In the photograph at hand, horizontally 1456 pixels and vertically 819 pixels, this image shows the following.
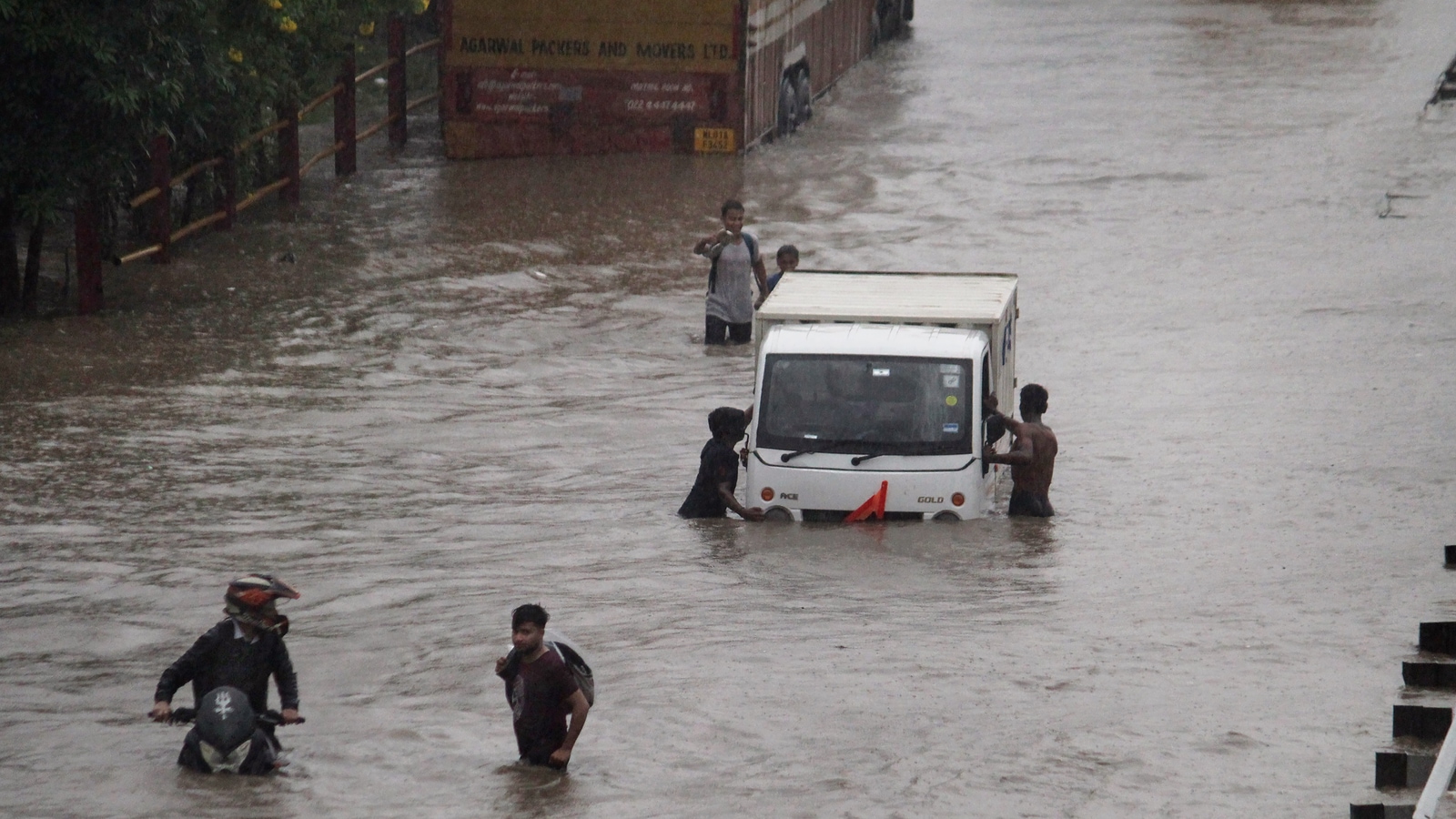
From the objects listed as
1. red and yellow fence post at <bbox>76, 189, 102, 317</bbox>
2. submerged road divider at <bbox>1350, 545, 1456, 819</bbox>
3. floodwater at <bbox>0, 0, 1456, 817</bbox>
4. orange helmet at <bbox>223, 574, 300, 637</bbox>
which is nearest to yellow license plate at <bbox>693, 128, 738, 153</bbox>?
floodwater at <bbox>0, 0, 1456, 817</bbox>

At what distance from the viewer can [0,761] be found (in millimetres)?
8961

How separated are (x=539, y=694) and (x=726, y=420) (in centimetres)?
482

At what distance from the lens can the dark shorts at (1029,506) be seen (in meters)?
13.4

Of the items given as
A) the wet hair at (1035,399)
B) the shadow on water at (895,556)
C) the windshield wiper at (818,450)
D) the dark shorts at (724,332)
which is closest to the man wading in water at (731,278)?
the dark shorts at (724,332)

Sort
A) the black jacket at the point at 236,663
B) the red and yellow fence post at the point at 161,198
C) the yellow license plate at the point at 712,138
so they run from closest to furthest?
→ the black jacket at the point at 236,663, the red and yellow fence post at the point at 161,198, the yellow license plate at the point at 712,138

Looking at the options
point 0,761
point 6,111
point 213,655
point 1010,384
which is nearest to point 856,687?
point 213,655

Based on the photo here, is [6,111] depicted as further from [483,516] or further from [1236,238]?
[1236,238]

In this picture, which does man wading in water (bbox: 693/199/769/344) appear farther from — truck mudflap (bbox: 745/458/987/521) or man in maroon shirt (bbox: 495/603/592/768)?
man in maroon shirt (bbox: 495/603/592/768)

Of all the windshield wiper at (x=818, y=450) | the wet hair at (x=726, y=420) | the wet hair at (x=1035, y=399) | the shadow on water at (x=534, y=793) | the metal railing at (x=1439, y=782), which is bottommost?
the shadow on water at (x=534, y=793)

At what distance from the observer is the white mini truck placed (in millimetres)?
13000

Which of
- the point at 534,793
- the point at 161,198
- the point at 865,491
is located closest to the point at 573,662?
the point at 534,793

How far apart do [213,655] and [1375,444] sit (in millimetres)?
9871

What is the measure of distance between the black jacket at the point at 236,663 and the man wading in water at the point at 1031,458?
230 inches

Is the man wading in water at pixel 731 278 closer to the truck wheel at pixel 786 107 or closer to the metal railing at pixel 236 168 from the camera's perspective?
the metal railing at pixel 236 168
